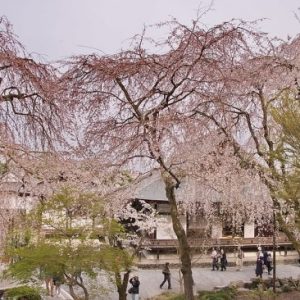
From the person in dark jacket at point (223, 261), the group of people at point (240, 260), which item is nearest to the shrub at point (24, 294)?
the group of people at point (240, 260)

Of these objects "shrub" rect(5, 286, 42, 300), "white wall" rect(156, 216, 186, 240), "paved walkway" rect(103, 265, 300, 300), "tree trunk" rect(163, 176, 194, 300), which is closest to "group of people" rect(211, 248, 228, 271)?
"paved walkway" rect(103, 265, 300, 300)

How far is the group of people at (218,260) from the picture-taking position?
24527mm

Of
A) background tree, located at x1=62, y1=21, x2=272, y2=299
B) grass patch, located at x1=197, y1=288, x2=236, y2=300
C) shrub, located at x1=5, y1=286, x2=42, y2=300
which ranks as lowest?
grass patch, located at x1=197, y1=288, x2=236, y2=300

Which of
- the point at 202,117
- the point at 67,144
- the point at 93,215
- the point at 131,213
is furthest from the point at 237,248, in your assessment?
the point at 67,144

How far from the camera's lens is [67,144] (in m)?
6.52

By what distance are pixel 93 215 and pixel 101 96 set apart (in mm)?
6250

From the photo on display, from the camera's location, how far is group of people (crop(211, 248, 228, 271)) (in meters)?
24.5

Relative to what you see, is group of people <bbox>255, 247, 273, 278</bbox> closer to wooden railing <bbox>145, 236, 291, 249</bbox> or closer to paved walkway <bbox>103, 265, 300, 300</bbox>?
paved walkway <bbox>103, 265, 300, 300</bbox>

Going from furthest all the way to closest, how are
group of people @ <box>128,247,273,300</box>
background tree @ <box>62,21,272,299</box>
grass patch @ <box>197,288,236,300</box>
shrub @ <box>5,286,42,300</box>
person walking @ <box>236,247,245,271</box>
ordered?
person walking @ <box>236,247,245,271</box> < group of people @ <box>128,247,273,300</box> < grass patch @ <box>197,288,236,300</box> < shrub @ <box>5,286,42,300</box> < background tree @ <box>62,21,272,299</box>

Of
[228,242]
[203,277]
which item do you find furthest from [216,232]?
[203,277]

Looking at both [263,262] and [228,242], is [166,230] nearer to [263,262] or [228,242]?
[228,242]

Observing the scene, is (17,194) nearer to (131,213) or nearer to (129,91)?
(129,91)

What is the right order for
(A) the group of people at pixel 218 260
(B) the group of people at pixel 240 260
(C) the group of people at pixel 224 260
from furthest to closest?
1. (A) the group of people at pixel 218 260
2. (C) the group of people at pixel 224 260
3. (B) the group of people at pixel 240 260

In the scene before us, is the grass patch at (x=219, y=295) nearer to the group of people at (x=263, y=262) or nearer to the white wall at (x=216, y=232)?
the group of people at (x=263, y=262)
